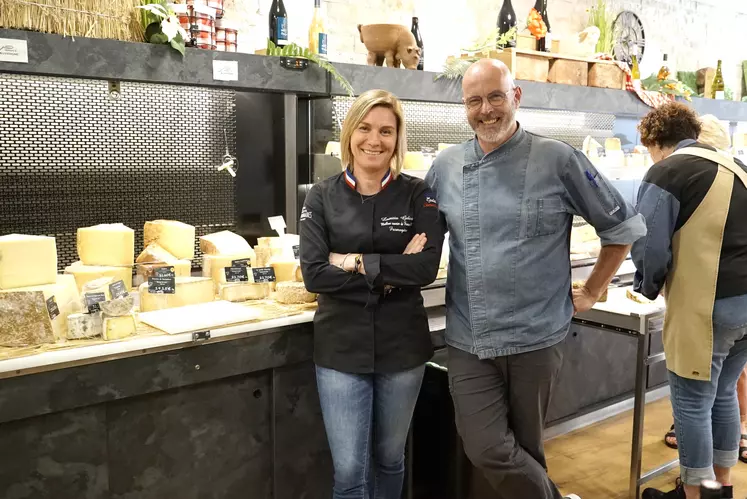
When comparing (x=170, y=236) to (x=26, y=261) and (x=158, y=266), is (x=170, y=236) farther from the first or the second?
(x=26, y=261)

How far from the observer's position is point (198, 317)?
246 cm

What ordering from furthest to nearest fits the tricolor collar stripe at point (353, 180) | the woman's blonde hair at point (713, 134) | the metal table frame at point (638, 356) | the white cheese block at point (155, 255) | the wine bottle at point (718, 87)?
the wine bottle at point (718, 87) → the woman's blonde hair at point (713, 134) → the metal table frame at point (638, 356) → the white cheese block at point (155, 255) → the tricolor collar stripe at point (353, 180)

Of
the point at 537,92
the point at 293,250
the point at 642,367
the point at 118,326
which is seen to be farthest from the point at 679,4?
the point at 118,326

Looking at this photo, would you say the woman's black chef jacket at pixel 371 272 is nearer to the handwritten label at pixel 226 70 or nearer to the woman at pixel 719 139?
the handwritten label at pixel 226 70

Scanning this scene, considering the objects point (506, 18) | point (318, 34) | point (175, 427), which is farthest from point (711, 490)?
point (506, 18)

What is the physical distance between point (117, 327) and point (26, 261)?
1.28 ft

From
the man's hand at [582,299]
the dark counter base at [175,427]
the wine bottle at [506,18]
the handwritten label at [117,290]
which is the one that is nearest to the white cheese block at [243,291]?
the dark counter base at [175,427]

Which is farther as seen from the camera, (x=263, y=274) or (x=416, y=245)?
(x=263, y=274)

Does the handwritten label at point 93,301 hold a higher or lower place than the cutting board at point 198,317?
higher

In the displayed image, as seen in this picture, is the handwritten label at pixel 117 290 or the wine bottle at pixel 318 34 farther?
the wine bottle at pixel 318 34

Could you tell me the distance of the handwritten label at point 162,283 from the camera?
259 centimetres

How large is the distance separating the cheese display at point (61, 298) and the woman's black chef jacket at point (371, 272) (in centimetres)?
84

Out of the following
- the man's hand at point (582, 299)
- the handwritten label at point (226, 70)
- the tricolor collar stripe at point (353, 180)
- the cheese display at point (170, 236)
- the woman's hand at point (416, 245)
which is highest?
the handwritten label at point (226, 70)

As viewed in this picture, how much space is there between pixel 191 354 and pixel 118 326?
0.26 metres
